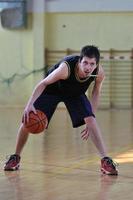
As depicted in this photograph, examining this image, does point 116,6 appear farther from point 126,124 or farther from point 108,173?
point 108,173

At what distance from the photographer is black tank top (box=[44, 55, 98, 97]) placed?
5289mm

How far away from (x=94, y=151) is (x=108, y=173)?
1779mm

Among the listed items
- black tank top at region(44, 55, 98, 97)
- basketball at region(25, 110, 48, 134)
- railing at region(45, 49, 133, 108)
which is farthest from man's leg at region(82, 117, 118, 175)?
railing at region(45, 49, 133, 108)

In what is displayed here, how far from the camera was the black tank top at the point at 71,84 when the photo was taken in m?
5.29

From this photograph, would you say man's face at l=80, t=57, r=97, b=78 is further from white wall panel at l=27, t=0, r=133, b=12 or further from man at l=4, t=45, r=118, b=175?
white wall panel at l=27, t=0, r=133, b=12

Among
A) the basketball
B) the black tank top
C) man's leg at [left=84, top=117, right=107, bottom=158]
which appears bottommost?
man's leg at [left=84, top=117, right=107, bottom=158]

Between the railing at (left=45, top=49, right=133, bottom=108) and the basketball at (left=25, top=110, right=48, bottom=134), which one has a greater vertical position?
the basketball at (left=25, top=110, right=48, bottom=134)

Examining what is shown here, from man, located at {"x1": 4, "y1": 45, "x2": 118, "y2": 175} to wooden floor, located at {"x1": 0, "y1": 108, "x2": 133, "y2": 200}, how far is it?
299 mm

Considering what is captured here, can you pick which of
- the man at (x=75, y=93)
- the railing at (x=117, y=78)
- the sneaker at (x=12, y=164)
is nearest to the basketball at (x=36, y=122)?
the man at (x=75, y=93)

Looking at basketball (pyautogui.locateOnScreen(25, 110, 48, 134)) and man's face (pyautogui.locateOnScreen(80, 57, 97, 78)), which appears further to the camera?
basketball (pyautogui.locateOnScreen(25, 110, 48, 134))

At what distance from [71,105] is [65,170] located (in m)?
0.69

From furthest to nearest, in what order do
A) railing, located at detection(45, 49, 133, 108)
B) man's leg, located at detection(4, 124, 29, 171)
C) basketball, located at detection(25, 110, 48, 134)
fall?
1. railing, located at detection(45, 49, 133, 108)
2. man's leg, located at detection(4, 124, 29, 171)
3. basketball, located at detection(25, 110, 48, 134)

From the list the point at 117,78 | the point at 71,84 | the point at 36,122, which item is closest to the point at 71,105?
the point at 71,84

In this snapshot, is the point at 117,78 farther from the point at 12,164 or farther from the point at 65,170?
the point at 12,164
